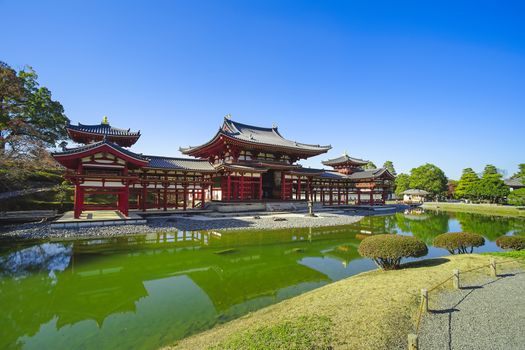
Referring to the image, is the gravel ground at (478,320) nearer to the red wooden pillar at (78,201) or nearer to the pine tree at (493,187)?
the red wooden pillar at (78,201)

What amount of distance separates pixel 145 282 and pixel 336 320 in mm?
6749

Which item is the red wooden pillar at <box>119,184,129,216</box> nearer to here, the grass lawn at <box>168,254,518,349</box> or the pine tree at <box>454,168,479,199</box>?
the grass lawn at <box>168,254,518,349</box>

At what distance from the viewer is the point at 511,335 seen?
4797mm

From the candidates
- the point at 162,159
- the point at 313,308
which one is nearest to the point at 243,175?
the point at 162,159

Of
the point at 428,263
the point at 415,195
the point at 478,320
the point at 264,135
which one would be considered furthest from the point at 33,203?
the point at 415,195

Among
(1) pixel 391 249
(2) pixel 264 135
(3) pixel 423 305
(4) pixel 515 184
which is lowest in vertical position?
(3) pixel 423 305

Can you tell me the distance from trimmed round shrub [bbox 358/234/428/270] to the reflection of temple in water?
199 cm

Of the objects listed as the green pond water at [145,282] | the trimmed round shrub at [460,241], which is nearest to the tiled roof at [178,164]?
the green pond water at [145,282]

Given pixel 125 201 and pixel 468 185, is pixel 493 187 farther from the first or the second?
pixel 125 201

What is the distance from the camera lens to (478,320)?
535 centimetres

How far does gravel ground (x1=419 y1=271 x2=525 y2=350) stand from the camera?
4574 mm

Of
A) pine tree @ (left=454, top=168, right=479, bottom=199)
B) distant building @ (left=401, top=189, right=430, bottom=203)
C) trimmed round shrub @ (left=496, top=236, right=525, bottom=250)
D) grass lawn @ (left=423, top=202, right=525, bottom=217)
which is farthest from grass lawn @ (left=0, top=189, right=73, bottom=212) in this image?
pine tree @ (left=454, top=168, right=479, bottom=199)

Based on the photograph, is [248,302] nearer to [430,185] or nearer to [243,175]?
[243,175]

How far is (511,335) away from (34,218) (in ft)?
84.4
